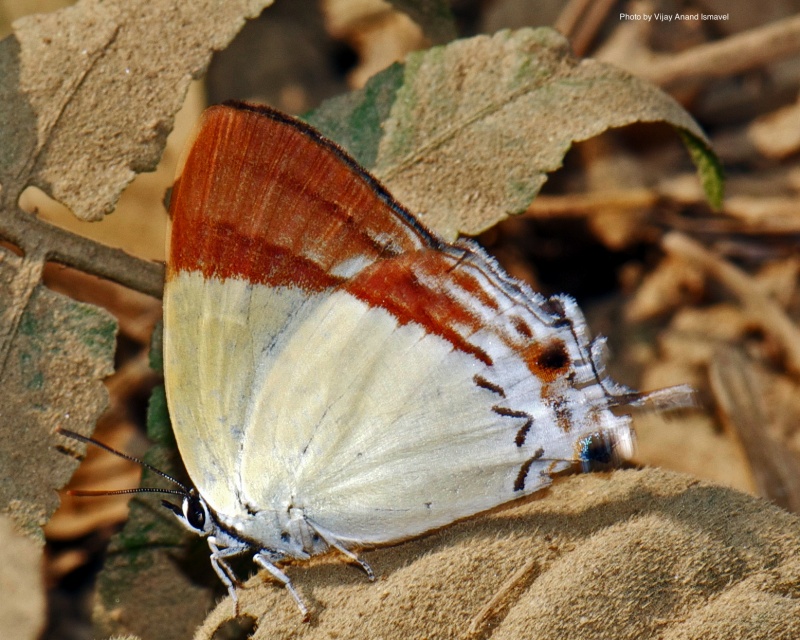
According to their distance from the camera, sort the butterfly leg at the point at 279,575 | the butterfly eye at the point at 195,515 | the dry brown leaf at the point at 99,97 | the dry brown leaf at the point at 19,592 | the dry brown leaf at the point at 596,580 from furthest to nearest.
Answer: the dry brown leaf at the point at 99,97, the dry brown leaf at the point at 19,592, the butterfly eye at the point at 195,515, the butterfly leg at the point at 279,575, the dry brown leaf at the point at 596,580

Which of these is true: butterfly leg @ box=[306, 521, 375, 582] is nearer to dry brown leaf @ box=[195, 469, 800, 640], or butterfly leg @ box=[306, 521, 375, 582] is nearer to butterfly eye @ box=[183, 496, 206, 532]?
dry brown leaf @ box=[195, 469, 800, 640]

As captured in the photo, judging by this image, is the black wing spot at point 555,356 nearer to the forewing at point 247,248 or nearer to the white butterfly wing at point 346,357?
the white butterfly wing at point 346,357

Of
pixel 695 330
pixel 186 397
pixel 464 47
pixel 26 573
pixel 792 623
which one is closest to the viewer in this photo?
pixel 792 623

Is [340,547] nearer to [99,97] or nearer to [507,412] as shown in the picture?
[507,412]

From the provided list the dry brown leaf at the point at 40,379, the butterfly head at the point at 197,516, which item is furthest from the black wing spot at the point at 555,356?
the dry brown leaf at the point at 40,379

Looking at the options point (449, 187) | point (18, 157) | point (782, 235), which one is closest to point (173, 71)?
point (18, 157)

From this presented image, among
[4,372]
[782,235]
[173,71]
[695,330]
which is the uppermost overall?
[173,71]

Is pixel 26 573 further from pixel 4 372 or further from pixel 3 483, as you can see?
pixel 4 372
